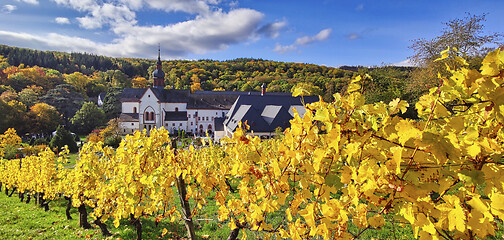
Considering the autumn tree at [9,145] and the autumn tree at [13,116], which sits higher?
the autumn tree at [13,116]

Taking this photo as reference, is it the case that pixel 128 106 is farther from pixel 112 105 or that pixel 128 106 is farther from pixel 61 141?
pixel 61 141

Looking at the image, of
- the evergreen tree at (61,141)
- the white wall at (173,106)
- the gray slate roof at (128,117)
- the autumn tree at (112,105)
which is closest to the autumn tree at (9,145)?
the evergreen tree at (61,141)

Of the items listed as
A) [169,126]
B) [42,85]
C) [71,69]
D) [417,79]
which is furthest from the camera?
[71,69]

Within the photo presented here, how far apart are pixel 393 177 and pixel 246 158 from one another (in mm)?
1162

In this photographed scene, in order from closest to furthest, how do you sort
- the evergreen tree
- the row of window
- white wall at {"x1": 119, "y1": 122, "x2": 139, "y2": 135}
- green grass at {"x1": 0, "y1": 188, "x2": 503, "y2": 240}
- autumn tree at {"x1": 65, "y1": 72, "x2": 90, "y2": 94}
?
green grass at {"x1": 0, "y1": 188, "x2": 503, "y2": 240} → the evergreen tree → white wall at {"x1": 119, "y1": 122, "x2": 139, "y2": 135} → the row of window → autumn tree at {"x1": 65, "y1": 72, "x2": 90, "y2": 94}

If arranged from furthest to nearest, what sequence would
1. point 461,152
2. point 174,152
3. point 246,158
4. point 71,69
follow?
point 71,69 < point 174,152 < point 246,158 < point 461,152

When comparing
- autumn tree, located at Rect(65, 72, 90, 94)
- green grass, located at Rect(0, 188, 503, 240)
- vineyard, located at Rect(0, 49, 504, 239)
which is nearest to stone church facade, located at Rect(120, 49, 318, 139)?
green grass, located at Rect(0, 188, 503, 240)

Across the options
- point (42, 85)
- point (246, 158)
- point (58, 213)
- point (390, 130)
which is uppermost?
point (42, 85)

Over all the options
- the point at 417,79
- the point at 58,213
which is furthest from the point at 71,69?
the point at 417,79

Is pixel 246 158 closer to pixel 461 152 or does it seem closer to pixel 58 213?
pixel 461 152

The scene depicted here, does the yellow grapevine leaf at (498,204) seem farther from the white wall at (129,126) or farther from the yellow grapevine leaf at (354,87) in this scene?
the white wall at (129,126)

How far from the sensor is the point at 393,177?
1309mm

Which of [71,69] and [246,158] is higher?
[71,69]

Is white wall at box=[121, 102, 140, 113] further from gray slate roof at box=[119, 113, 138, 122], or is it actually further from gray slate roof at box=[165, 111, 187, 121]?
gray slate roof at box=[165, 111, 187, 121]
